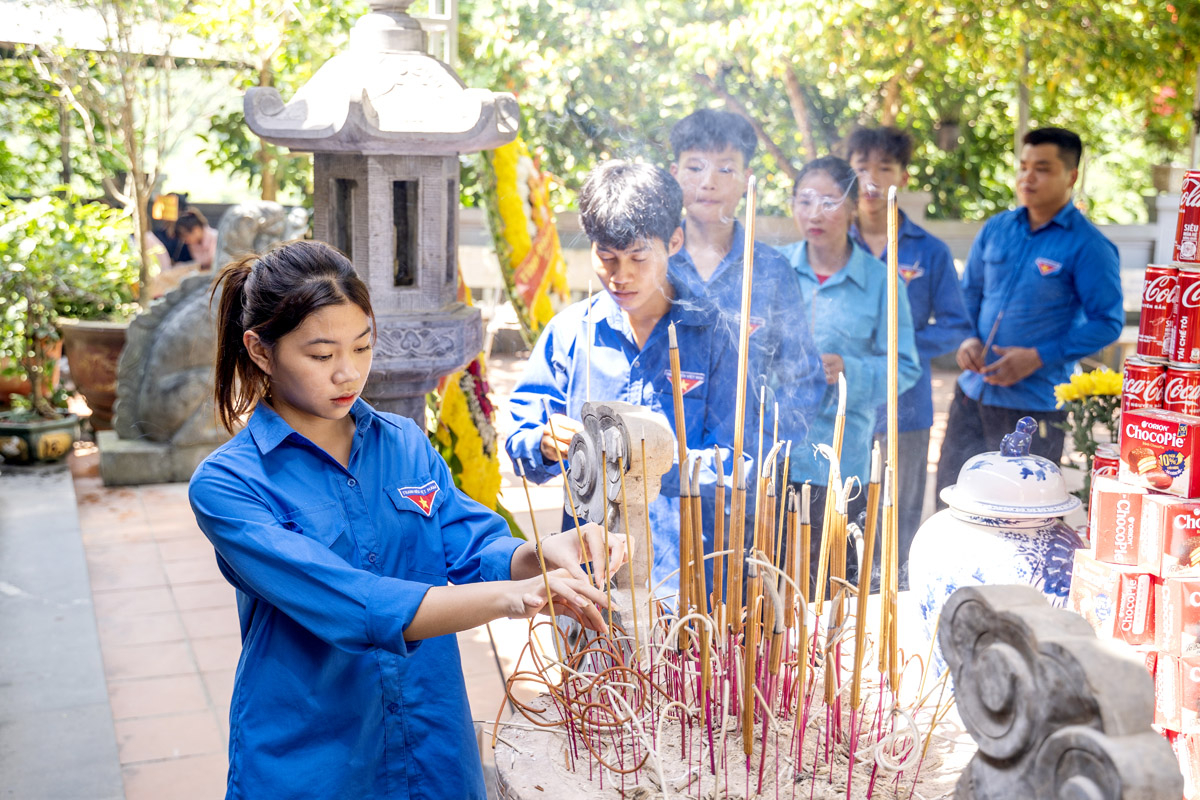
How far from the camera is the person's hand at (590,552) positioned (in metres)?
1.25

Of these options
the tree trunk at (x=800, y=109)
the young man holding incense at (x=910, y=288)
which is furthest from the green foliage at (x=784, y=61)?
the young man holding incense at (x=910, y=288)

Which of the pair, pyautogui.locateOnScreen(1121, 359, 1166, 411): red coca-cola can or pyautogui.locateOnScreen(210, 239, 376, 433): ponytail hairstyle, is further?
pyautogui.locateOnScreen(1121, 359, 1166, 411): red coca-cola can

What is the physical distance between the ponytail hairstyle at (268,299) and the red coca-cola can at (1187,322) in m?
1.02

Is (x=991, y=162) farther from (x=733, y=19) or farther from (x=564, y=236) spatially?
(x=733, y=19)

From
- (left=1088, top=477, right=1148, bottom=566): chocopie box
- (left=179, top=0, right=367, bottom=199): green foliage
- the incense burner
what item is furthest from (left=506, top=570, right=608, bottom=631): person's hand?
(left=179, top=0, right=367, bottom=199): green foliage

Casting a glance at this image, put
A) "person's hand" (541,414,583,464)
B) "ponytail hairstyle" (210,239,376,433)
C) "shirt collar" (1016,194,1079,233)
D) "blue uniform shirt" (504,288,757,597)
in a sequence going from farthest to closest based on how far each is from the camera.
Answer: "shirt collar" (1016,194,1079,233) < "blue uniform shirt" (504,288,757,597) < "person's hand" (541,414,583,464) < "ponytail hairstyle" (210,239,376,433)

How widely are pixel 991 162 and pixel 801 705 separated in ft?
20.4

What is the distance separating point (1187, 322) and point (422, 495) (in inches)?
39.1

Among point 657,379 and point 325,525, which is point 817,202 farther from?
point 325,525

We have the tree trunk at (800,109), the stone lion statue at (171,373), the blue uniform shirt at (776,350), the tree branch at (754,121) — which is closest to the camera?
the blue uniform shirt at (776,350)

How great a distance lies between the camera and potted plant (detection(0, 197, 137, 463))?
16.1 feet

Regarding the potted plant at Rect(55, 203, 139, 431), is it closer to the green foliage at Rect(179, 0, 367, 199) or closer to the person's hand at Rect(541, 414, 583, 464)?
the green foliage at Rect(179, 0, 367, 199)

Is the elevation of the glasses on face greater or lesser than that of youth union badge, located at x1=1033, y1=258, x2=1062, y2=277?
greater

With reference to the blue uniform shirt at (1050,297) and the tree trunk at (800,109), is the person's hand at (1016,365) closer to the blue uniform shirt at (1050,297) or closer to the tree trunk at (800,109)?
the blue uniform shirt at (1050,297)
